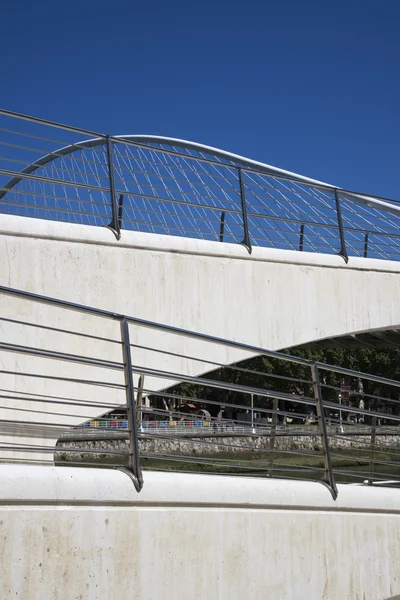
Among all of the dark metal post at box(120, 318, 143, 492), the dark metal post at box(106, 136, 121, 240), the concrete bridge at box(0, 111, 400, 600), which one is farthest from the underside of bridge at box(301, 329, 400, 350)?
the dark metal post at box(120, 318, 143, 492)

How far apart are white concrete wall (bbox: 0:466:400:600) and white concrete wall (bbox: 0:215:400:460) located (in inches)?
95.4

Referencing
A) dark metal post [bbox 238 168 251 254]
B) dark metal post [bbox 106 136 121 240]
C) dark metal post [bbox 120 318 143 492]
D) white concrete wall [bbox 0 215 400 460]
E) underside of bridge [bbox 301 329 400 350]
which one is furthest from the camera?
underside of bridge [bbox 301 329 400 350]

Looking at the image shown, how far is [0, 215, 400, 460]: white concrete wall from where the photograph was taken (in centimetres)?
678

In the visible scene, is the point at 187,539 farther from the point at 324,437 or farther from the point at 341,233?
the point at 341,233

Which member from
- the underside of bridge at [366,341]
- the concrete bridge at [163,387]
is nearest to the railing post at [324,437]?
the concrete bridge at [163,387]

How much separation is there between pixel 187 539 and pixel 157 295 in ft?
11.7

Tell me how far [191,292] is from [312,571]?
3.38m

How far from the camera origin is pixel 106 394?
7.23 meters

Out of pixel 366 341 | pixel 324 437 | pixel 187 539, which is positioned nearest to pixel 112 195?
pixel 324 437

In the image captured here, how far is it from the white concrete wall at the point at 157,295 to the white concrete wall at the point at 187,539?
2423mm

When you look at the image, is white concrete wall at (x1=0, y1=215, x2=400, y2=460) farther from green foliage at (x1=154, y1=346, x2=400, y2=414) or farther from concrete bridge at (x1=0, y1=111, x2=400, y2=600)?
green foliage at (x1=154, y1=346, x2=400, y2=414)

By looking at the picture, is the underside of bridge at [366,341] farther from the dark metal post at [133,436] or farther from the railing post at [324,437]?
the dark metal post at [133,436]

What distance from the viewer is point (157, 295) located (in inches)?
304

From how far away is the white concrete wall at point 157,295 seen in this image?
678 centimetres
